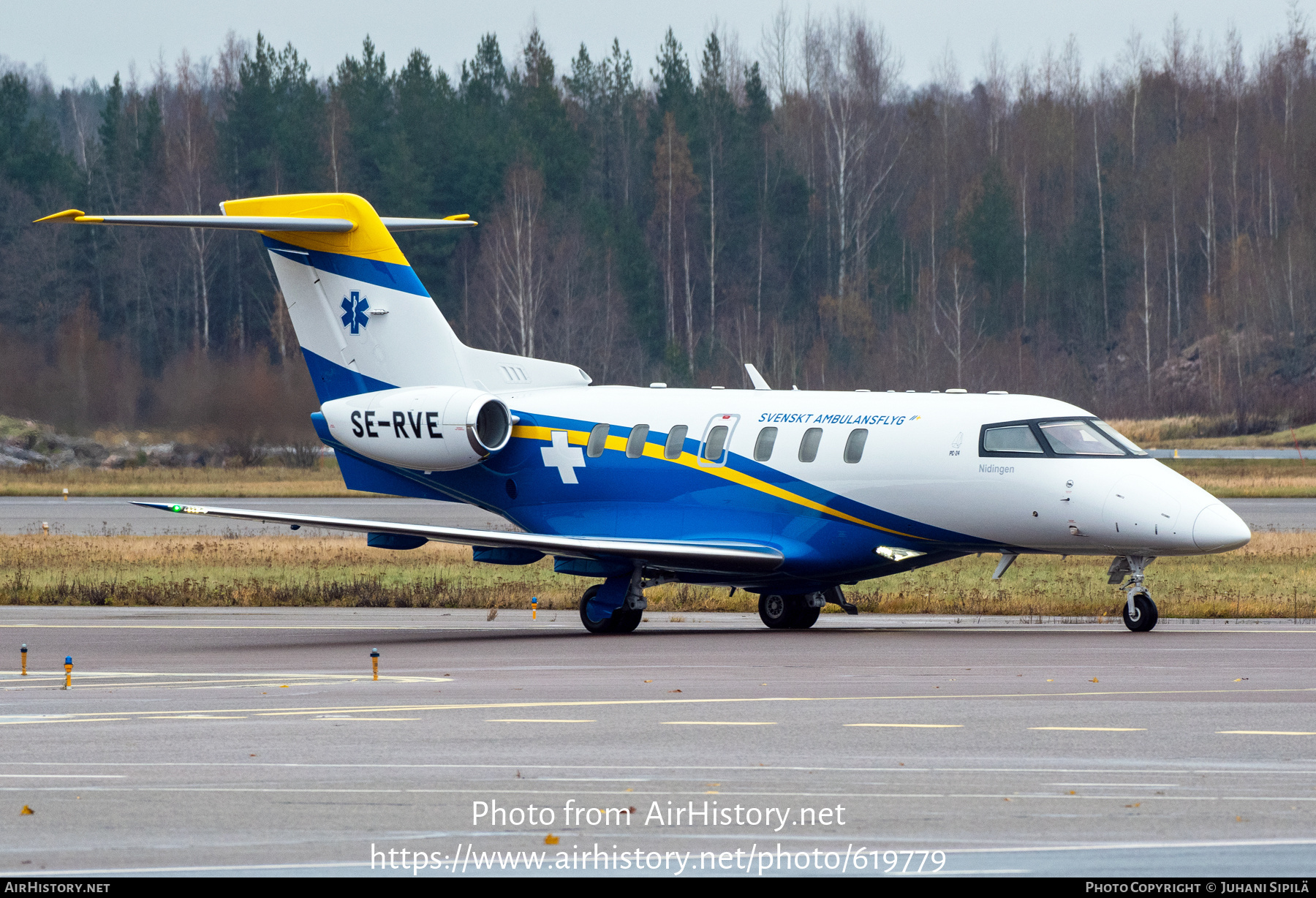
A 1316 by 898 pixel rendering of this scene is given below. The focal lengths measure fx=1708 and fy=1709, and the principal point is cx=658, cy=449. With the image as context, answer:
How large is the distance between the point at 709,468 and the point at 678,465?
495 mm

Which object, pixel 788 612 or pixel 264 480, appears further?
pixel 264 480

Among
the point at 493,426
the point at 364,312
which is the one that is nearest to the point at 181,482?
the point at 364,312

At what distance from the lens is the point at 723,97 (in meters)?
95.6

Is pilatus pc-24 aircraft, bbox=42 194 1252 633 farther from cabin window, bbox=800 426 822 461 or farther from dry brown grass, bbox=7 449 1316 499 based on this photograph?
dry brown grass, bbox=7 449 1316 499

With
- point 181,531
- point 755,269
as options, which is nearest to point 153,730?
point 181,531

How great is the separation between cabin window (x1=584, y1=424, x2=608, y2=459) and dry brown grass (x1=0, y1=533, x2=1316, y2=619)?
438 centimetres

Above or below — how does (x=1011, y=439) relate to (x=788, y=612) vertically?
above

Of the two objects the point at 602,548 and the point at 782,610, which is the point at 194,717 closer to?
the point at 602,548

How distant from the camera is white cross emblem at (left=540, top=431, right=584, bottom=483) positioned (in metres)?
24.0

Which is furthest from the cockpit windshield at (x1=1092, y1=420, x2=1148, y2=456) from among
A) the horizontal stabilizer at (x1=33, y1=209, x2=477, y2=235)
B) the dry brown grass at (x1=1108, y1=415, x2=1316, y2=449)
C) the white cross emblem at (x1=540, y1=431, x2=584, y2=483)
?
the dry brown grass at (x1=1108, y1=415, x2=1316, y2=449)

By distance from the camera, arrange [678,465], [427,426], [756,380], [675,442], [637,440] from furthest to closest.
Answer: [756,380], [427,426], [637,440], [675,442], [678,465]

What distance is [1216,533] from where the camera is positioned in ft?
62.4

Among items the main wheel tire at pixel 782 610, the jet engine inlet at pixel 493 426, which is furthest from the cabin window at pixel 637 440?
the main wheel tire at pixel 782 610

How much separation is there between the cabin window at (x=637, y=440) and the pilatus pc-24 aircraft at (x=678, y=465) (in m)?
0.03
